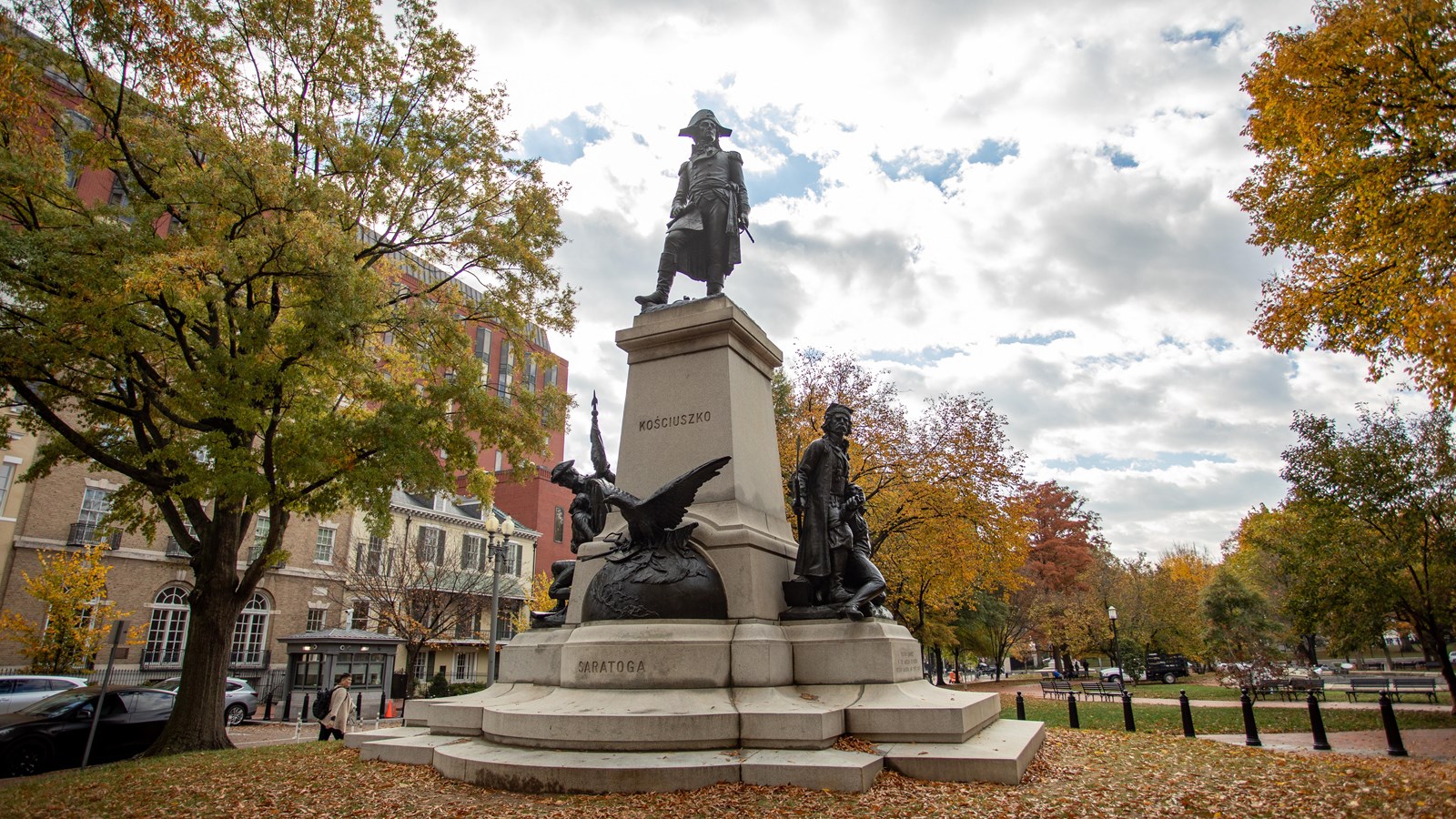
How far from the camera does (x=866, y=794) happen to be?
520cm

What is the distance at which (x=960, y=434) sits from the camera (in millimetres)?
23375

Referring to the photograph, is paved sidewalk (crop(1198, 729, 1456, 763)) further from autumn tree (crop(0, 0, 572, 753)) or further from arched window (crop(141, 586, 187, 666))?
arched window (crop(141, 586, 187, 666))

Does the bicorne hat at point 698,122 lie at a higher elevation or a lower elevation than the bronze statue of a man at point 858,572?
higher

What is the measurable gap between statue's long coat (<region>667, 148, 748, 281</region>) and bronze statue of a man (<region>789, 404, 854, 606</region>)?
308cm

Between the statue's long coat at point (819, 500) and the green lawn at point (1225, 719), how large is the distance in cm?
757

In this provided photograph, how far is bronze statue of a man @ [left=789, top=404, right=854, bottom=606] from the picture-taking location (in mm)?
7914

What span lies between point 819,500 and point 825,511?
0.16m

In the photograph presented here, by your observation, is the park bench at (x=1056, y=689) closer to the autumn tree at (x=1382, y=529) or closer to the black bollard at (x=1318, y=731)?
the autumn tree at (x=1382, y=529)

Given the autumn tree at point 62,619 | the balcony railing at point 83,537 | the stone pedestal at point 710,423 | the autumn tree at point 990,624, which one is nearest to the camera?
the stone pedestal at point 710,423

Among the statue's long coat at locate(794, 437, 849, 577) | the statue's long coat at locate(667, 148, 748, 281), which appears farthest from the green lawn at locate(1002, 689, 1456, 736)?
the statue's long coat at locate(667, 148, 748, 281)

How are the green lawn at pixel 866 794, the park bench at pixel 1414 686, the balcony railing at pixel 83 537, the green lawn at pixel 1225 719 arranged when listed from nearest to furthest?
the green lawn at pixel 866 794
the green lawn at pixel 1225 719
the park bench at pixel 1414 686
the balcony railing at pixel 83 537

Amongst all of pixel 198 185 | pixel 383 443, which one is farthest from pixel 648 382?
pixel 198 185

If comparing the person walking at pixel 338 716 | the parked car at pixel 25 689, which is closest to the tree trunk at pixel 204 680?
the person walking at pixel 338 716

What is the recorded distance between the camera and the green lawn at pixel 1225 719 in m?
14.7
